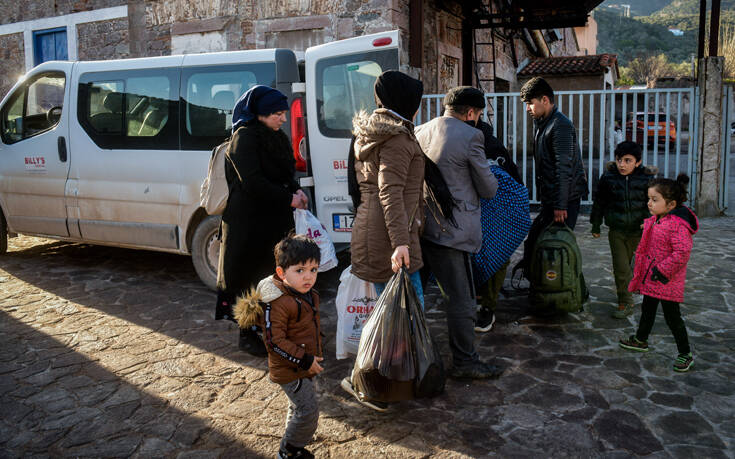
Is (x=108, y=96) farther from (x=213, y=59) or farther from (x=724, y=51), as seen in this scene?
(x=724, y=51)

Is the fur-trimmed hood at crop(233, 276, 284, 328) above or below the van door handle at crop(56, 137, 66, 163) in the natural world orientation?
below

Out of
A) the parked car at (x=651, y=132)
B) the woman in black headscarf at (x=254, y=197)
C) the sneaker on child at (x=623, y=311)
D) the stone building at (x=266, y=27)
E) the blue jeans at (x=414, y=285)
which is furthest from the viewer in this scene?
the parked car at (x=651, y=132)

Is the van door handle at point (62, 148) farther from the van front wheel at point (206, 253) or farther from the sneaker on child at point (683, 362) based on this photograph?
the sneaker on child at point (683, 362)

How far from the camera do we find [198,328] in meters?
4.93

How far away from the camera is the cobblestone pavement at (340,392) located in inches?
124

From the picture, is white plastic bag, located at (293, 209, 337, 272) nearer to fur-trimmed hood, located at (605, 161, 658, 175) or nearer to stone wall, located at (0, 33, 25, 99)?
fur-trimmed hood, located at (605, 161, 658, 175)

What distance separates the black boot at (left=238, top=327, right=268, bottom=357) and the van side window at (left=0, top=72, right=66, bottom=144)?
369 cm

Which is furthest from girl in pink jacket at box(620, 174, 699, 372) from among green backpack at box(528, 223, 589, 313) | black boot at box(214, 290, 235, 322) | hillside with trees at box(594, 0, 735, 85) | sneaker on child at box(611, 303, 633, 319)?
hillside with trees at box(594, 0, 735, 85)

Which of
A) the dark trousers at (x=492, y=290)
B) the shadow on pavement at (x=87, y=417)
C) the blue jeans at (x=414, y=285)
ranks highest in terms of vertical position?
the blue jeans at (x=414, y=285)

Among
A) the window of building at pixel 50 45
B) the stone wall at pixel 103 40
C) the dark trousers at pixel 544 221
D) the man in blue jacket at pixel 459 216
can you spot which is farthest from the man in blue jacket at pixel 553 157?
the window of building at pixel 50 45

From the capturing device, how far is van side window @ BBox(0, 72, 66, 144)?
21.3 feet

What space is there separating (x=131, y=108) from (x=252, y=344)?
3003 mm

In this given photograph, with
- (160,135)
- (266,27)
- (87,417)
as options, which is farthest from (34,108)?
(266,27)

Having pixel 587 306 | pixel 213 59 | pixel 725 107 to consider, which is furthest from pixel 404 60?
pixel 587 306
